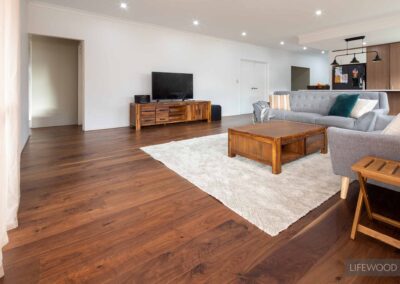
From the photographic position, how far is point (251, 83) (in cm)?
891

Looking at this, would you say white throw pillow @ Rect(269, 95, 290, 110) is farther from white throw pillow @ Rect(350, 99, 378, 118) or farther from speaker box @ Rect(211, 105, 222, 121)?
speaker box @ Rect(211, 105, 222, 121)

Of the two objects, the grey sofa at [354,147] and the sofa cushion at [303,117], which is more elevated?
the sofa cushion at [303,117]

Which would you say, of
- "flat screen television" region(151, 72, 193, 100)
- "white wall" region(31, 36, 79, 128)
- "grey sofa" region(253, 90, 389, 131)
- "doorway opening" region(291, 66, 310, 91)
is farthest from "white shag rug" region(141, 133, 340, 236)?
"doorway opening" region(291, 66, 310, 91)

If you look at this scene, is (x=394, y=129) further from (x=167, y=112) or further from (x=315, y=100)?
(x=167, y=112)

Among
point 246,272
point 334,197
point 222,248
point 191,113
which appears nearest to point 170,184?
point 222,248

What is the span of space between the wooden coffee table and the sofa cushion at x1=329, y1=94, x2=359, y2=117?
110 cm

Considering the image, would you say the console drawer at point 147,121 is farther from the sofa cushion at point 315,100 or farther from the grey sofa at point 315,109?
the sofa cushion at point 315,100

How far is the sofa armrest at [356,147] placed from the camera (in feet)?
5.41

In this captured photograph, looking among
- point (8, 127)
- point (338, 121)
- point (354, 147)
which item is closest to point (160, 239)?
point (8, 127)

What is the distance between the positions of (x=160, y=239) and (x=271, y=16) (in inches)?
219

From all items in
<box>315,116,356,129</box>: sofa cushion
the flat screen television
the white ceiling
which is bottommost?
<box>315,116,356,129</box>: sofa cushion

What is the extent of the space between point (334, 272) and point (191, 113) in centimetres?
565

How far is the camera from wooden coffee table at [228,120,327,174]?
2715 millimetres

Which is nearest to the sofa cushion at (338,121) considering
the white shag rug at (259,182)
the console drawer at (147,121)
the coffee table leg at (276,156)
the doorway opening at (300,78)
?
the white shag rug at (259,182)
